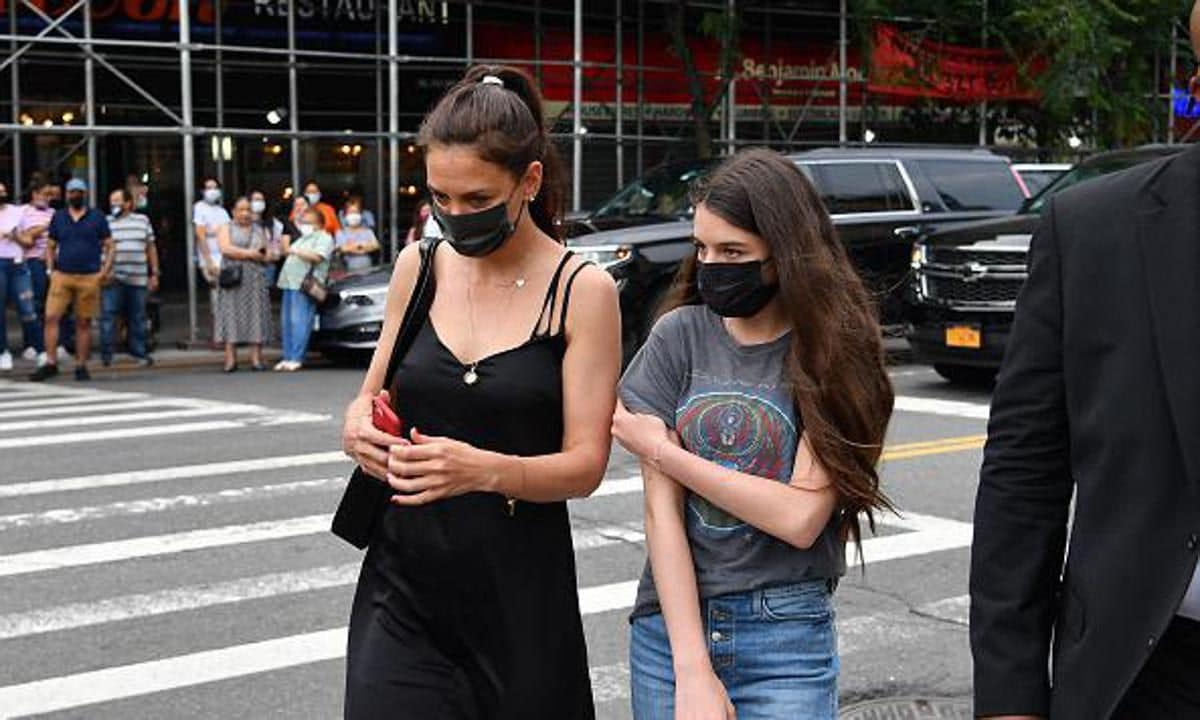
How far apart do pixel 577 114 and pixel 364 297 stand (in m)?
6.41

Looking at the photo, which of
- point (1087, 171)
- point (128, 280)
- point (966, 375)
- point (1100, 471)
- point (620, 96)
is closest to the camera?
point (1100, 471)

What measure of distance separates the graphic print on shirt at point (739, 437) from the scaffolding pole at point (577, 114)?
18.7 metres

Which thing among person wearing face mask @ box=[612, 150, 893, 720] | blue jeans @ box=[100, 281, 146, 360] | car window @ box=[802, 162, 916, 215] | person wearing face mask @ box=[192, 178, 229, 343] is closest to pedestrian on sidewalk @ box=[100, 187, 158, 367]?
blue jeans @ box=[100, 281, 146, 360]

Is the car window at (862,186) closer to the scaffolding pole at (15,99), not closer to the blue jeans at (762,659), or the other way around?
the scaffolding pole at (15,99)

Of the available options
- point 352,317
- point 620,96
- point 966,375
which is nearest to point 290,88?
point 620,96

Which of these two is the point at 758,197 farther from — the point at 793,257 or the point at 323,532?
the point at 323,532

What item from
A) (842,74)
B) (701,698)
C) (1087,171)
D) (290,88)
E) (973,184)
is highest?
(842,74)

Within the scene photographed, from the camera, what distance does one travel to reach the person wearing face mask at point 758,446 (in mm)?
3197

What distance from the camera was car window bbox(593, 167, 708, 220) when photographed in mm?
15805

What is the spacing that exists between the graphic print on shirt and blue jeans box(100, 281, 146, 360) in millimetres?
14867

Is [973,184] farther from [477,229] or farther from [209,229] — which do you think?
[477,229]

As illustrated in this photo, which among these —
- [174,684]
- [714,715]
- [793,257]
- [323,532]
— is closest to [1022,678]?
[714,715]

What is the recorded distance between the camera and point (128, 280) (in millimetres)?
17297

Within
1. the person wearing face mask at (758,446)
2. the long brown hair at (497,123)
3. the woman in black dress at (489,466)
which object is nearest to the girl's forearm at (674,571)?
the person wearing face mask at (758,446)
